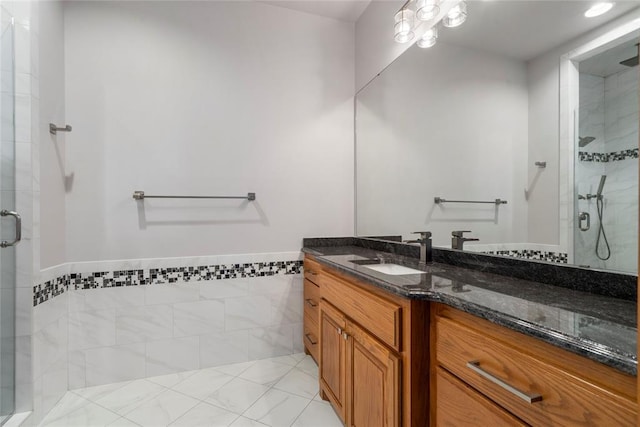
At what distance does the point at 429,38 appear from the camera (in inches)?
68.0

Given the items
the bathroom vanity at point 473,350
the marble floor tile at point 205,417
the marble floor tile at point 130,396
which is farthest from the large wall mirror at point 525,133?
the marble floor tile at point 130,396

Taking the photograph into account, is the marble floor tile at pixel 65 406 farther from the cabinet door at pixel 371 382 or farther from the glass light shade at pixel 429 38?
the glass light shade at pixel 429 38

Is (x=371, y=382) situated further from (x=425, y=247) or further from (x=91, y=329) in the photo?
(x=91, y=329)

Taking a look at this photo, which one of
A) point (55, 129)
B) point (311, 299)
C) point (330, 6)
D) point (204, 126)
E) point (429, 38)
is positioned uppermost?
point (330, 6)

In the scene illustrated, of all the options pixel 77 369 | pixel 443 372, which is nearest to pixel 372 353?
pixel 443 372

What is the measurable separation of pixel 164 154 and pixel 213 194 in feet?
1.33

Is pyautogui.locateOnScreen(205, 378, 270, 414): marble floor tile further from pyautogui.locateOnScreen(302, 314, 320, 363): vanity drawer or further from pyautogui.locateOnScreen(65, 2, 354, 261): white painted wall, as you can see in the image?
pyautogui.locateOnScreen(65, 2, 354, 261): white painted wall

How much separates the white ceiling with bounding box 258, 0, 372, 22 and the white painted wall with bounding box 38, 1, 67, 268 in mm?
1309

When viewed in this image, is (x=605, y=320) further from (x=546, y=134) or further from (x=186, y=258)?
(x=186, y=258)

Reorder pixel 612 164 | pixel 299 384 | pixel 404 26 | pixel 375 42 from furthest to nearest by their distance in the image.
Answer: pixel 375 42, pixel 299 384, pixel 404 26, pixel 612 164

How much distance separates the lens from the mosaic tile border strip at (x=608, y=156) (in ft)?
2.77

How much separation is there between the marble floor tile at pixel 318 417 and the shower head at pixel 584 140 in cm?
158

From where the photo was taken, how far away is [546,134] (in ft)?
3.78

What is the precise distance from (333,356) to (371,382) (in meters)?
0.38
